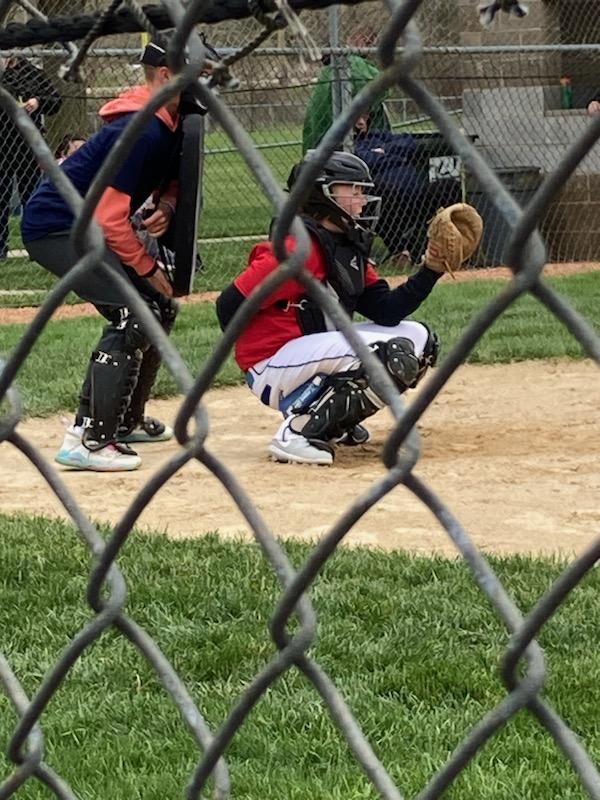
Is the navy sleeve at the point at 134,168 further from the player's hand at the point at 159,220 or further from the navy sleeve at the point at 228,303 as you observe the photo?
the navy sleeve at the point at 228,303

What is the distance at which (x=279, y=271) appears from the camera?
1003 mm

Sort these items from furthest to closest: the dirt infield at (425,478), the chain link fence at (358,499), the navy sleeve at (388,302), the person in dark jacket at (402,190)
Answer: the person in dark jacket at (402,190), the navy sleeve at (388,302), the dirt infield at (425,478), the chain link fence at (358,499)

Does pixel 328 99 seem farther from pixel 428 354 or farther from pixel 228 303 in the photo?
pixel 228 303

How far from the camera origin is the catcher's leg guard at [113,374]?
17.0ft

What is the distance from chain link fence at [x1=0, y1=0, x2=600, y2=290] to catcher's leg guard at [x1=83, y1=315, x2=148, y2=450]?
571 cm

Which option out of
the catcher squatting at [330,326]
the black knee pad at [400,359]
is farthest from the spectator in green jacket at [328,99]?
the black knee pad at [400,359]

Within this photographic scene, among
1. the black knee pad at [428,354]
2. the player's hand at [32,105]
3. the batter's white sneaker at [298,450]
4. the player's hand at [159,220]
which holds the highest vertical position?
the player's hand at [32,105]

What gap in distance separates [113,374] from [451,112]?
6.75 meters

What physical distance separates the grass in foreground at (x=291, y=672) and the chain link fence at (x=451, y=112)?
7.37m

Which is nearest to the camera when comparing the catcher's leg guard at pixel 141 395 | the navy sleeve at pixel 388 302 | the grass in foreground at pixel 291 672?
the grass in foreground at pixel 291 672

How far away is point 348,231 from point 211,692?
8.42ft

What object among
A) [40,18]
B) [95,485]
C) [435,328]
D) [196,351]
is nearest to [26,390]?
[196,351]

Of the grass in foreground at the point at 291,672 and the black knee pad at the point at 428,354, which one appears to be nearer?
the grass in foreground at the point at 291,672

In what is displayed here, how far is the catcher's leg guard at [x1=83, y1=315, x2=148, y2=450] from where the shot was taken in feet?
17.0
